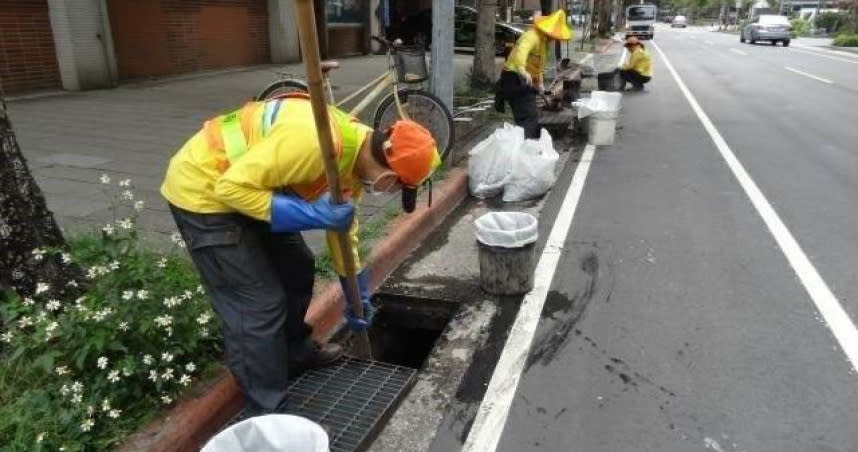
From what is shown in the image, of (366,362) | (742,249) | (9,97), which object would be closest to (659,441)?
(366,362)

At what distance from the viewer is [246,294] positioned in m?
2.61

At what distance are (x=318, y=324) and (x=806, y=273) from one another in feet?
10.6

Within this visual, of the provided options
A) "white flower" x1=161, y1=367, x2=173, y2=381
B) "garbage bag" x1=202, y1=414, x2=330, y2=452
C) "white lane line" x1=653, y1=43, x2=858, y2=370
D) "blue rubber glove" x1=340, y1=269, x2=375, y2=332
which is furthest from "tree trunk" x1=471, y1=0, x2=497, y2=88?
"garbage bag" x1=202, y1=414, x2=330, y2=452

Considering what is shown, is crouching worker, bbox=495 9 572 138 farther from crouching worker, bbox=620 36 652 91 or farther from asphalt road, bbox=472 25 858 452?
crouching worker, bbox=620 36 652 91

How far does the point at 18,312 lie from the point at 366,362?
158cm

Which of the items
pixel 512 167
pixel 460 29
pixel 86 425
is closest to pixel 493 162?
pixel 512 167

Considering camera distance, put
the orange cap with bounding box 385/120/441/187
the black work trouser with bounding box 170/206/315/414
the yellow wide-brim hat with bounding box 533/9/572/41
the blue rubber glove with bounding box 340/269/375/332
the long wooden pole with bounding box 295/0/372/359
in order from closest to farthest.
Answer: the long wooden pole with bounding box 295/0/372/359 → the orange cap with bounding box 385/120/441/187 → the black work trouser with bounding box 170/206/315/414 → the blue rubber glove with bounding box 340/269/375/332 → the yellow wide-brim hat with bounding box 533/9/572/41

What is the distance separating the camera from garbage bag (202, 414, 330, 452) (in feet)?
7.22

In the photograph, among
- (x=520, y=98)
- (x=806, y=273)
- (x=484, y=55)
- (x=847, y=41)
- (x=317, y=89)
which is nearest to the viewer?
(x=317, y=89)

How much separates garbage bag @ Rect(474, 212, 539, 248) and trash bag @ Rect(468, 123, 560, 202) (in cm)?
185

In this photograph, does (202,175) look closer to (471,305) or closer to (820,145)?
(471,305)

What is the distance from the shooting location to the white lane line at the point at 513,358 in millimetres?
2771

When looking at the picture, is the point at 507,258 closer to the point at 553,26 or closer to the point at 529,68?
the point at 553,26

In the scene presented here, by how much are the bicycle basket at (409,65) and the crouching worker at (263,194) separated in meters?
3.92
